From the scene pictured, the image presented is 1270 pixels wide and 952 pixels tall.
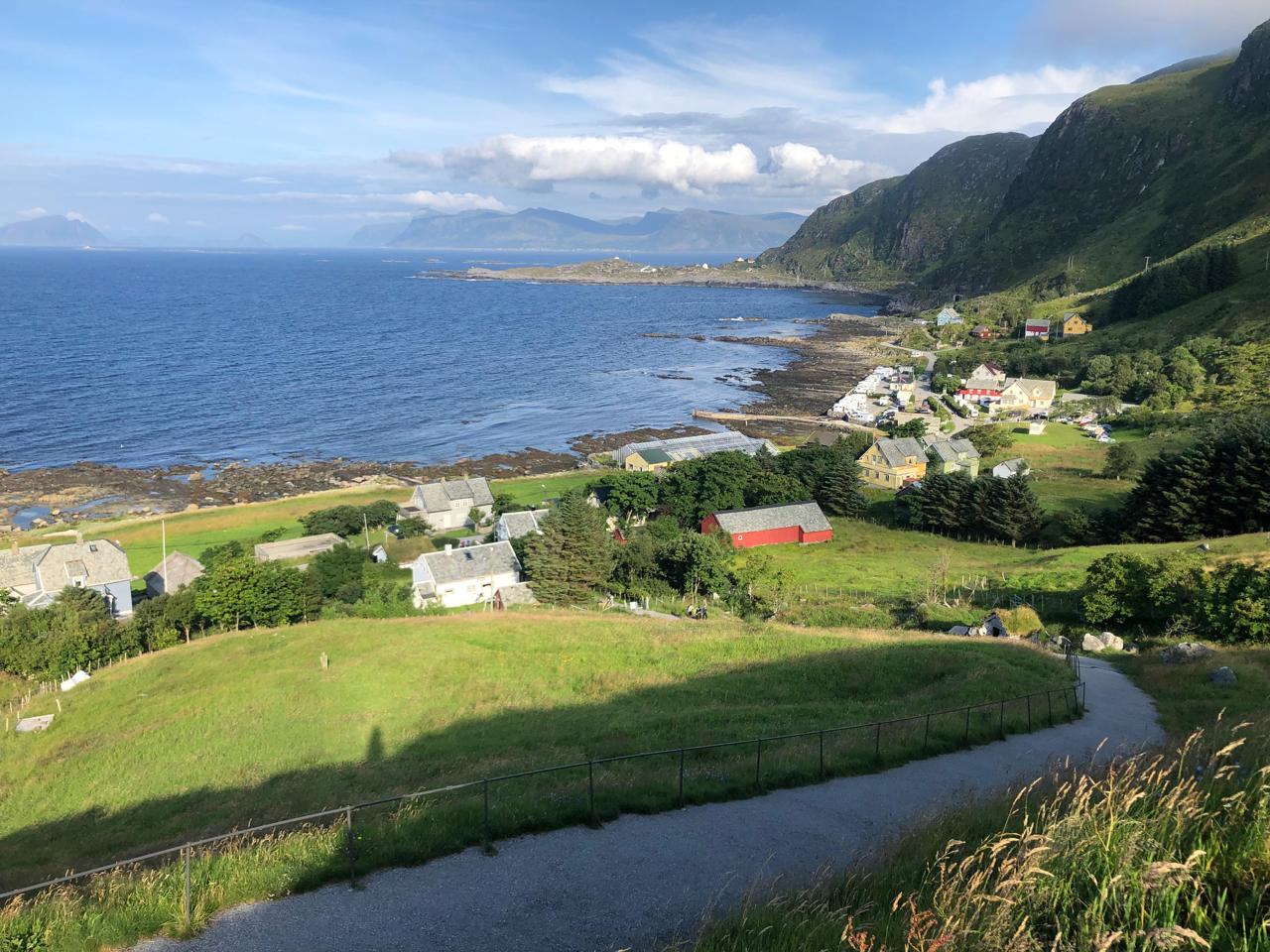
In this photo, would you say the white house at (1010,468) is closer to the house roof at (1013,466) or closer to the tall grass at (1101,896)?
the house roof at (1013,466)

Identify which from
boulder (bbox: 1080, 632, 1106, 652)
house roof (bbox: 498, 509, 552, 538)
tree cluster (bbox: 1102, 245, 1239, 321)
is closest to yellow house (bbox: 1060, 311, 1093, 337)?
tree cluster (bbox: 1102, 245, 1239, 321)

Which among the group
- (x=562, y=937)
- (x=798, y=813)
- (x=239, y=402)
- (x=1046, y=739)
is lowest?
(x=239, y=402)

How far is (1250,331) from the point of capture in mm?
98625

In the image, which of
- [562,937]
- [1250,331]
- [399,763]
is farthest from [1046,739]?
[1250,331]

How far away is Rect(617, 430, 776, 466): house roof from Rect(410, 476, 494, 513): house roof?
18857 mm

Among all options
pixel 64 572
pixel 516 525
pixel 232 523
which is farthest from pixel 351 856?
pixel 232 523

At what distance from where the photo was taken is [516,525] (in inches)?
2255

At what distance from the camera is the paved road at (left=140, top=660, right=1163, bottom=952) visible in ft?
31.0

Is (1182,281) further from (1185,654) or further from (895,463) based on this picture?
(1185,654)

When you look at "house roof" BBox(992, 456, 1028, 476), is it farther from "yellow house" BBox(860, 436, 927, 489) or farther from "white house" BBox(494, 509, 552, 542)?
"white house" BBox(494, 509, 552, 542)

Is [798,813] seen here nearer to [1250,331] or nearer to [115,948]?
[115,948]

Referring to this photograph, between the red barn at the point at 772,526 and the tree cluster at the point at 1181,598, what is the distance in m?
25.6

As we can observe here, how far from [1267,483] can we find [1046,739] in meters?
38.6

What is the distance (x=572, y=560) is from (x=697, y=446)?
123ft
